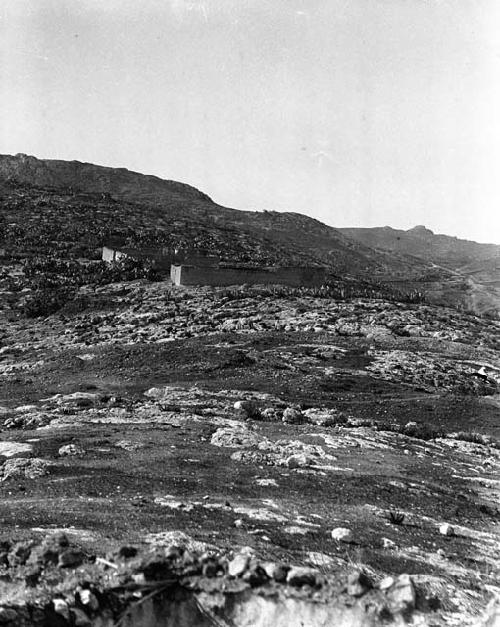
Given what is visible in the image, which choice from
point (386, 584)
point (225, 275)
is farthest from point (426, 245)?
point (386, 584)

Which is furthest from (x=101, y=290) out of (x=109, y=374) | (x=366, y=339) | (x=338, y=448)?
(x=338, y=448)

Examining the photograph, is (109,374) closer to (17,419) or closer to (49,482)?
(17,419)

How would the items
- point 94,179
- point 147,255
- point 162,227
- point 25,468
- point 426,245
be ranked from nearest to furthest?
point 25,468 → point 147,255 → point 162,227 → point 94,179 → point 426,245

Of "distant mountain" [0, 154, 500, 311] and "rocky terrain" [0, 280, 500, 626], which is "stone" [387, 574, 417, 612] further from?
"distant mountain" [0, 154, 500, 311]

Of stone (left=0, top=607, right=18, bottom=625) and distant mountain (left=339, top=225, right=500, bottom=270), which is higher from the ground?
distant mountain (left=339, top=225, right=500, bottom=270)

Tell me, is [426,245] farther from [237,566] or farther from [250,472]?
[237,566]

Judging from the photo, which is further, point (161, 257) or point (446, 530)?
point (161, 257)

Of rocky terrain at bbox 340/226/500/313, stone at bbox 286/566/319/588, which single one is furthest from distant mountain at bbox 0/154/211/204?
stone at bbox 286/566/319/588
